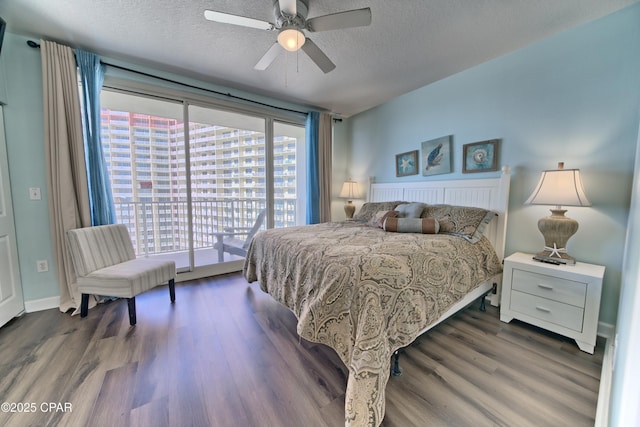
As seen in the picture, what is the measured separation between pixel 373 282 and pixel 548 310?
1.66 metres

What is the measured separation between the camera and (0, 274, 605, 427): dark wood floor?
118 centimetres

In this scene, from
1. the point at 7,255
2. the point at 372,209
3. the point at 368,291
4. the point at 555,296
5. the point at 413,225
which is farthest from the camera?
the point at 372,209

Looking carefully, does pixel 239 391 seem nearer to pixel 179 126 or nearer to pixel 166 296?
pixel 166 296

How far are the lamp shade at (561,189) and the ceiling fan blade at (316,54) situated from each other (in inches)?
79.4

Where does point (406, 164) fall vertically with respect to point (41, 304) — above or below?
above

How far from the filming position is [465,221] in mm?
2193

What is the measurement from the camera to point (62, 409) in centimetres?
119

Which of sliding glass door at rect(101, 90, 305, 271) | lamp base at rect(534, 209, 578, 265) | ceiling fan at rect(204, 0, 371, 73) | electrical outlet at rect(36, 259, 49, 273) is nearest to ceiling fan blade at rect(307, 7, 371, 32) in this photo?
ceiling fan at rect(204, 0, 371, 73)

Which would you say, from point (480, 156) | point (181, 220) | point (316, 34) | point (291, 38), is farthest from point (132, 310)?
point (480, 156)

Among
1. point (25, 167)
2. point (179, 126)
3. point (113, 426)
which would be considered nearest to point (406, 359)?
point (113, 426)

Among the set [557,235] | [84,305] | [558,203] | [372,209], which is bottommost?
[84,305]

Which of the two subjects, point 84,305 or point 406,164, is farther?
point 406,164

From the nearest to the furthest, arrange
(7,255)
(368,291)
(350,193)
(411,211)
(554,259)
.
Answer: (368,291) → (554,259) → (7,255) → (411,211) → (350,193)

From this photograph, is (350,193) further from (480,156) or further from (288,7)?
(288,7)
